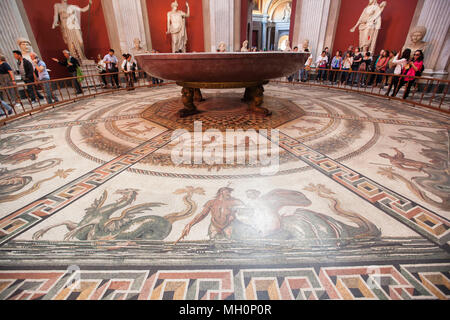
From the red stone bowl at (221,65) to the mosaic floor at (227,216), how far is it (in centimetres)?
A: 77

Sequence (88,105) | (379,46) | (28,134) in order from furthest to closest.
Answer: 1. (379,46)
2. (88,105)
3. (28,134)

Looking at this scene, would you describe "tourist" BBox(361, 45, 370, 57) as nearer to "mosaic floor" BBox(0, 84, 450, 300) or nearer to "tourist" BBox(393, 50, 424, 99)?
"tourist" BBox(393, 50, 424, 99)

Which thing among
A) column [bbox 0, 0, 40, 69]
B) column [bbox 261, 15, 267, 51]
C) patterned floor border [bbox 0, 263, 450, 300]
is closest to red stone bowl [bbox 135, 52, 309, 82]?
patterned floor border [bbox 0, 263, 450, 300]

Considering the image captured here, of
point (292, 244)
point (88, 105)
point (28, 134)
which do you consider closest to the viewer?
point (292, 244)

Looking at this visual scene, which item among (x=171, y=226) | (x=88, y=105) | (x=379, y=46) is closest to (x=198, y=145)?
(x=171, y=226)

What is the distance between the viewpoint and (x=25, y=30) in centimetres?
551

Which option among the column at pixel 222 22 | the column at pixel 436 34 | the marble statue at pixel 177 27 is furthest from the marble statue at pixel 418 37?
the marble statue at pixel 177 27

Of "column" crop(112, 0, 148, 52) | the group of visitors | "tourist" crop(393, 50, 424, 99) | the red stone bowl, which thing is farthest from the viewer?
"column" crop(112, 0, 148, 52)

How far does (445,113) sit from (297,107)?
255 cm

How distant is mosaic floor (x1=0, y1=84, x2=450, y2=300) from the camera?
1.03 meters

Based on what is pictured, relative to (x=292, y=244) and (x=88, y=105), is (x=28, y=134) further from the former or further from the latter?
(x=292, y=244)

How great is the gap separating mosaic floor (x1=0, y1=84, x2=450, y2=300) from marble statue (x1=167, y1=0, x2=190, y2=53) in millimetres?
7571

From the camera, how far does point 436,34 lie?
5.24 meters

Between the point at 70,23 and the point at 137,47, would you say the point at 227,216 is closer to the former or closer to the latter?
the point at 137,47
